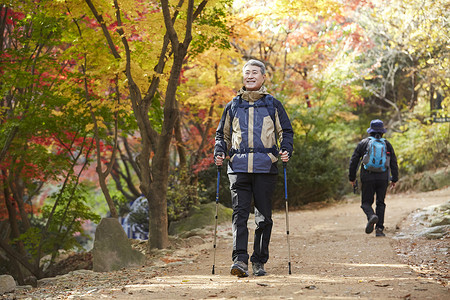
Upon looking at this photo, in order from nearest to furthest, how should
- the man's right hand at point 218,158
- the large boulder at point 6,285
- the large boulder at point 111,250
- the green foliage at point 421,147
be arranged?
the man's right hand at point 218,158 < the large boulder at point 6,285 < the large boulder at point 111,250 < the green foliage at point 421,147

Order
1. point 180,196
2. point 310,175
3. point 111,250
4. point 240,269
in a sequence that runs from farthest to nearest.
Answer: point 310,175, point 180,196, point 111,250, point 240,269

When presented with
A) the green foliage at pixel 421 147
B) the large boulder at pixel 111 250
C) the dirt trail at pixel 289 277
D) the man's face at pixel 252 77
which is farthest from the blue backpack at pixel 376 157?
the green foliage at pixel 421 147

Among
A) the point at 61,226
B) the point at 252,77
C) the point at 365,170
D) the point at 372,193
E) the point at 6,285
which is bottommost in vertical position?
the point at 6,285

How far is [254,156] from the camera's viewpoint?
4.90m

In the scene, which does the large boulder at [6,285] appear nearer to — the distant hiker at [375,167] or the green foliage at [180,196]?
the green foliage at [180,196]

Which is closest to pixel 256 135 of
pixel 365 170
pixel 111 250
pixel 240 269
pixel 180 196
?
pixel 240 269

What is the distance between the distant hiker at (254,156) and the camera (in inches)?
194

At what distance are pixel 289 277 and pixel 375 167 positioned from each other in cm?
373

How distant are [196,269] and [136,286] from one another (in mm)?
1391

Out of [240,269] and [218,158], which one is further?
[218,158]

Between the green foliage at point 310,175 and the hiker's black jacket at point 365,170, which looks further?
the green foliage at point 310,175

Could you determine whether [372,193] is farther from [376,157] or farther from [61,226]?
[61,226]

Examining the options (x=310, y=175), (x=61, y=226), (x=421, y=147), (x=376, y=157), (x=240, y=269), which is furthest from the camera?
(x=421, y=147)

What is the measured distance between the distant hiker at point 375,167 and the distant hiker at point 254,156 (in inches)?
130
